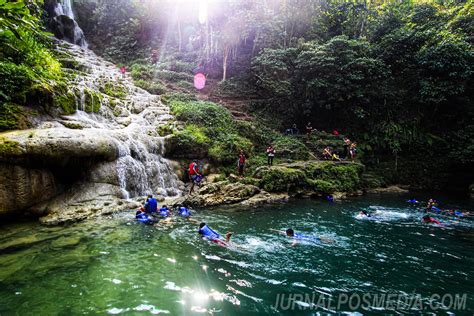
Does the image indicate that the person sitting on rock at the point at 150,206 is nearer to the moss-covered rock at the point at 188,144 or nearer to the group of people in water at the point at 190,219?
the group of people in water at the point at 190,219

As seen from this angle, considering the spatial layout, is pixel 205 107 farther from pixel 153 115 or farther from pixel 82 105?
pixel 82 105

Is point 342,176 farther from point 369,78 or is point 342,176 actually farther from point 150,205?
point 150,205

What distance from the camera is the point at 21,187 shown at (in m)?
9.93

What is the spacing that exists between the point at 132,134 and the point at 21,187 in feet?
23.0

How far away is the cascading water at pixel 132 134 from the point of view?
1414cm

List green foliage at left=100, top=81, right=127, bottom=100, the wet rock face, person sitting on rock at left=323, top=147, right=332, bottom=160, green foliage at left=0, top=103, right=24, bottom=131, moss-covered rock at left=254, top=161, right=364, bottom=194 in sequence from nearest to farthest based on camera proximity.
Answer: the wet rock face → green foliage at left=0, top=103, right=24, bottom=131 → moss-covered rock at left=254, top=161, right=364, bottom=194 → green foliage at left=100, top=81, right=127, bottom=100 → person sitting on rock at left=323, top=147, right=332, bottom=160

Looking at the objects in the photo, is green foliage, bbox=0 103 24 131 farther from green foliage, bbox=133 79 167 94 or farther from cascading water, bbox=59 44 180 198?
green foliage, bbox=133 79 167 94

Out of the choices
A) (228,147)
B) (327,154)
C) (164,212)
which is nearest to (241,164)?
(228,147)

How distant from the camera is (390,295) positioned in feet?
20.8

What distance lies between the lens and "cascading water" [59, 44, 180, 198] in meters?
14.1

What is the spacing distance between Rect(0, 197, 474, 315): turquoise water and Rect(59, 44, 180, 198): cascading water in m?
3.95

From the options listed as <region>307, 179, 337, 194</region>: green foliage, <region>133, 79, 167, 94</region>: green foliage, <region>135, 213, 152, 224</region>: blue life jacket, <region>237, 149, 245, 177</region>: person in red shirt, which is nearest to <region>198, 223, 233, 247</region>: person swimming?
<region>135, 213, 152, 224</region>: blue life jacket

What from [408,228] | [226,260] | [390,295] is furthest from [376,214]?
[226,260]

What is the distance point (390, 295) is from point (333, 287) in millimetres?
1324
